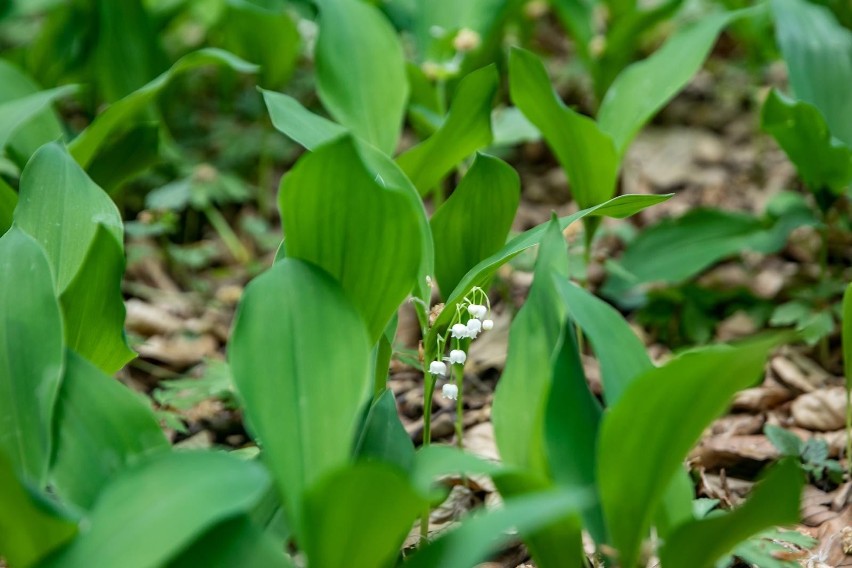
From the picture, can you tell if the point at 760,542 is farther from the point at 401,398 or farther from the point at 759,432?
the point at 401,398

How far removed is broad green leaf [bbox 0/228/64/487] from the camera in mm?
1147

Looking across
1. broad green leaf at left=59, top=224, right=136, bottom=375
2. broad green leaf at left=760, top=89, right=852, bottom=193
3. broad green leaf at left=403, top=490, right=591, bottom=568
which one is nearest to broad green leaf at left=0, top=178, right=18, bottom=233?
broad green leaf at left=59, top=224, right=136, bottom=375

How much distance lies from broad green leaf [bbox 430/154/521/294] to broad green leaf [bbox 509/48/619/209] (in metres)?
0.34

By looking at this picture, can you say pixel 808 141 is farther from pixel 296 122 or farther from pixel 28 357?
pixel 28 357

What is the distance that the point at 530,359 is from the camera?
1.24 metres

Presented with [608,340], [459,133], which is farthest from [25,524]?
[459,133]

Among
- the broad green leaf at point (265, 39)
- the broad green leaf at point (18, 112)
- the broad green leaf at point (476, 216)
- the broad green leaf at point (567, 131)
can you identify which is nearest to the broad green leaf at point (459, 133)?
the broad green leaf at point (567, 131)

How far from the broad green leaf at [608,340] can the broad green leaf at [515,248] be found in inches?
6.6

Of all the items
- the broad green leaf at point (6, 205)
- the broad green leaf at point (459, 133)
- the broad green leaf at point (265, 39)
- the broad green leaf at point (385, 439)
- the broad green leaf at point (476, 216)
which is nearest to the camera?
the broad green leaf at point (385, 439)

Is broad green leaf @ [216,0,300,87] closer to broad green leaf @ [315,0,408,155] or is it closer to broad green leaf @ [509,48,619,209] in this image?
broad green leaf @ [315,0,408,155]

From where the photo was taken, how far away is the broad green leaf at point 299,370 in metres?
1.09

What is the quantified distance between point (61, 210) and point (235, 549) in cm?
69

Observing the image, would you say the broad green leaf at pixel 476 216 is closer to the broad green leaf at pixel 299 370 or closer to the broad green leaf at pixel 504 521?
the broad green leaf at pixel 299 370

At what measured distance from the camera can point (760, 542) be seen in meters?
1.29
